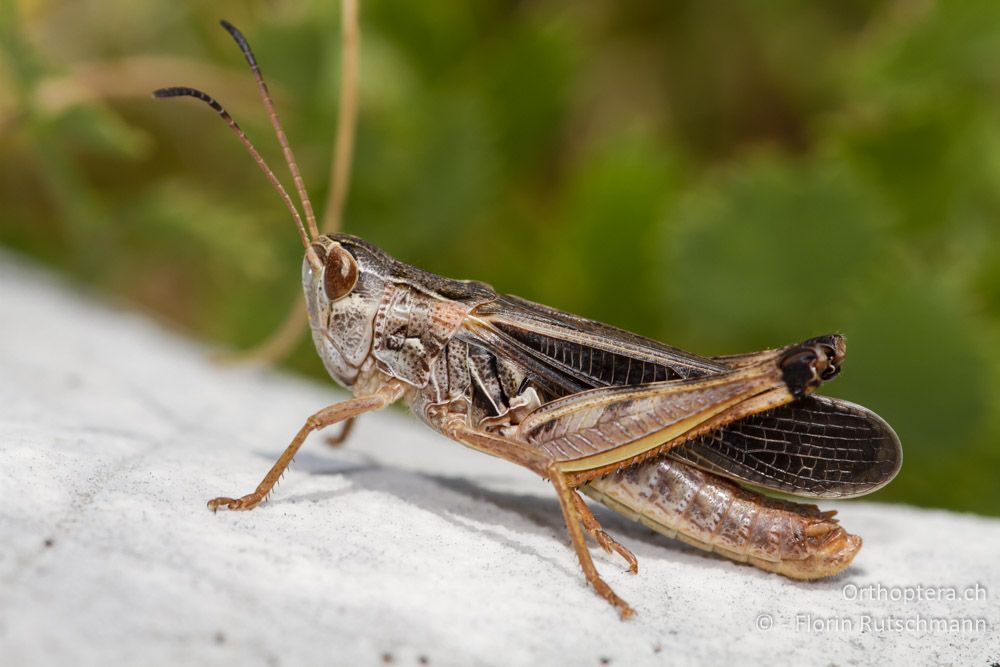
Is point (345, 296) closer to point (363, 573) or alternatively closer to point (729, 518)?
point (363, 573)

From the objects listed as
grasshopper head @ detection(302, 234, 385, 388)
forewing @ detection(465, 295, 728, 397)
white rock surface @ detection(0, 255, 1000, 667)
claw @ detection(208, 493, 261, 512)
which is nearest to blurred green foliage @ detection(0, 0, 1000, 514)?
white rock surface @ detection(0, 255, 1000, 667)

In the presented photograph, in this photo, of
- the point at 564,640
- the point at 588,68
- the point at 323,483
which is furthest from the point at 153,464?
the point at 588,68

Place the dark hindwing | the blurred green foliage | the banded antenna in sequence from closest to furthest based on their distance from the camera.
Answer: the dark hindwing → the banded antenna → the blurred green foliage

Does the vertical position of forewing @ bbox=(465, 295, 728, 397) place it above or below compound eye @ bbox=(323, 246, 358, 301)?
above

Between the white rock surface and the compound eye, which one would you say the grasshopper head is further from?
the white rock surface

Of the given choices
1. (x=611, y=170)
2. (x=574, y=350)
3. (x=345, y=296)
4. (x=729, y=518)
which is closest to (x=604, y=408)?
(x=574, y=350)

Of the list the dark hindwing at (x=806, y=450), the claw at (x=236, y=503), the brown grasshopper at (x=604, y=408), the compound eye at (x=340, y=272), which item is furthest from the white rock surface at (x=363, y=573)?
the compound eye at (x=340, y=272)
